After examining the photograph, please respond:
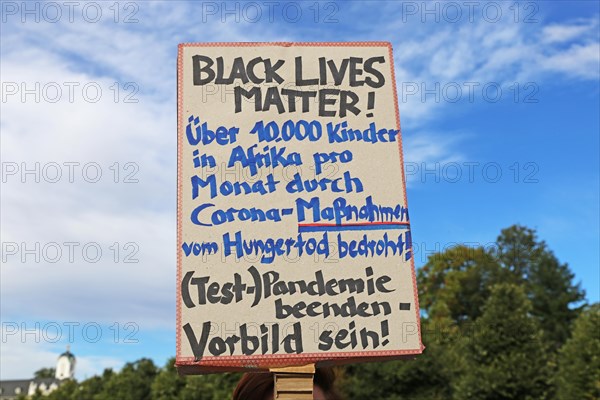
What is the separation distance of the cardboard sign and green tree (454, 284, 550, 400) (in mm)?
19000

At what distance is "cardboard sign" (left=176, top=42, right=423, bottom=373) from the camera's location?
4141 millimetres

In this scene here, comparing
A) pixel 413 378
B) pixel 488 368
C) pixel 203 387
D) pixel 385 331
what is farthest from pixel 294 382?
pixel 203 387

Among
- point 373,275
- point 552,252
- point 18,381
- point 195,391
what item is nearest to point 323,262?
point 373,275

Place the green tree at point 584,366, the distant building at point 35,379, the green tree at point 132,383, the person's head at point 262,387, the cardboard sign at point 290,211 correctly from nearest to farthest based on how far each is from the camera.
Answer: the cardboard sign at point 290,211
the person's head at point 262,387
the green tree at point 584,366
the green tree at point 132,383
the distant building at point 35,379

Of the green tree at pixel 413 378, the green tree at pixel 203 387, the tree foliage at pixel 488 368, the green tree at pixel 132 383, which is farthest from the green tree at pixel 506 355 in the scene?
the green tree at pixel 132 383

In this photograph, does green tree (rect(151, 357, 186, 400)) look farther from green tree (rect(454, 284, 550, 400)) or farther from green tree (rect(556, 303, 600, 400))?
green tree (rect(556, 303, 600, 400))

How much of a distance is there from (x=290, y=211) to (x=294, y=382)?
1119 mm

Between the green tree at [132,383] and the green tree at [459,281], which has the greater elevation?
the green tree at [459,281]

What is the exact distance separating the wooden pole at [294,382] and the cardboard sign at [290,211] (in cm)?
5

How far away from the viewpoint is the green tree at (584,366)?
23.9m

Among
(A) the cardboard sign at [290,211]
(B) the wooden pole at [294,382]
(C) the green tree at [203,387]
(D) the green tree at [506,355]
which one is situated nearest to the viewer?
(B) the wooden pole at [294,382]

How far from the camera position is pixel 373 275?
4.29 meters

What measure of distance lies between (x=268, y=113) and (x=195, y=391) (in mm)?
34947

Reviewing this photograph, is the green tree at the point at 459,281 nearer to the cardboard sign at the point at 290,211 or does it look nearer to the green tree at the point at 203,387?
the green tree at the point at 203,387
